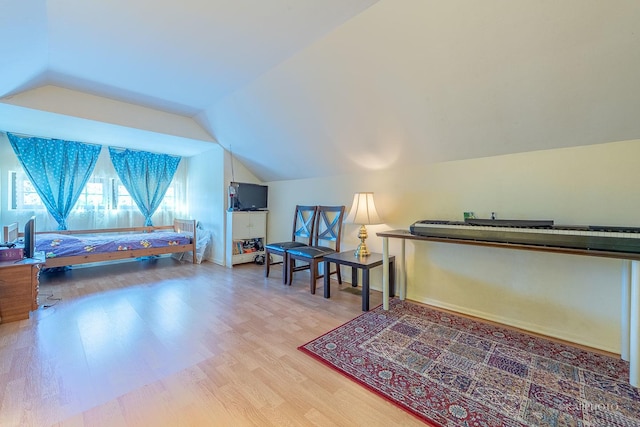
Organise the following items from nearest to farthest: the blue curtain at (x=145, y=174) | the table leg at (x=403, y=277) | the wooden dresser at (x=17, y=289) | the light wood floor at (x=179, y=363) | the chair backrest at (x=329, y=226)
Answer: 1. the light wood floor at (x=179, y=363)
2. the wooden dresser at (x=17, y=289)
3. the table leg at (x=403, y=277)
4. the chair backrest at (x=329, y=226)
5. the blue curtain at (x=145, y=174)

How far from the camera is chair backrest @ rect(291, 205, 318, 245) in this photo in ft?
12.2

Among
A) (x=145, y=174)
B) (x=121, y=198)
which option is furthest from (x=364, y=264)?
(x=121, y=198)

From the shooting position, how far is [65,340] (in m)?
1.98

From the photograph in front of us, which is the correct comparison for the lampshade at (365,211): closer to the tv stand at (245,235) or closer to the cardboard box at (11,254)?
the tv stand at (245,235)

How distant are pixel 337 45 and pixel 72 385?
2830mm

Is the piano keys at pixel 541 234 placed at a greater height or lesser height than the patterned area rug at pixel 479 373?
greater

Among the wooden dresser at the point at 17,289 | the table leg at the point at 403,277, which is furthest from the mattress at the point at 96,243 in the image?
the table leg at the point at 403,277

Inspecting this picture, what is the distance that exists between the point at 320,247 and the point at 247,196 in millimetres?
1759

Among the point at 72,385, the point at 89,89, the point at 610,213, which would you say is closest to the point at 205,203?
the point at 89,89

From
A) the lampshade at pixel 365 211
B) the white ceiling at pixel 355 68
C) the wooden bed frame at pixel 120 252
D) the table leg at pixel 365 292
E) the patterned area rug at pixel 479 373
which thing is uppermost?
the white ceiling at pixel 355 68

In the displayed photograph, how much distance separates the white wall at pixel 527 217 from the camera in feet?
6.19

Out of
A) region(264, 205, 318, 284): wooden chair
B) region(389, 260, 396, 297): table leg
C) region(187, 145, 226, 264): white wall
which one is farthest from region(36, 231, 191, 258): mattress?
region(389, 260, 396, 297): table leg

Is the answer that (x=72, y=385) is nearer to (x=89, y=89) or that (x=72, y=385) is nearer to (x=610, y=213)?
(x=89, y=89)

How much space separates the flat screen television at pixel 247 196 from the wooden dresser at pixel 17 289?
229 centimetres
